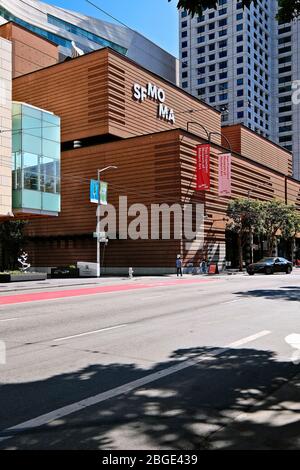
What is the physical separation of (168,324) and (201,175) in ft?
109

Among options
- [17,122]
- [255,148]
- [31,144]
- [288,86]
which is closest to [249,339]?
[31,144]

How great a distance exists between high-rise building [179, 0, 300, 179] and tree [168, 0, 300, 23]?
103 m

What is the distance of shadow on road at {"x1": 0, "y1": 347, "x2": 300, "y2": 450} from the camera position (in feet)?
14.1

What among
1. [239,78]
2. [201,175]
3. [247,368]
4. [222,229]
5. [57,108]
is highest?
[239,78]

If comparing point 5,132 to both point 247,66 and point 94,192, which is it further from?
point 247,66

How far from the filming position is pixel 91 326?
10812 millimetres

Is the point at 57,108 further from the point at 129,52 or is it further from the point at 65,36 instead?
the point at 129,52

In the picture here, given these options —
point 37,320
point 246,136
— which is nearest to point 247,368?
point 37,320

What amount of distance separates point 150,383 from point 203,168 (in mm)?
38330

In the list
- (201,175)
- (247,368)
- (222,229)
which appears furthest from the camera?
(222,229)

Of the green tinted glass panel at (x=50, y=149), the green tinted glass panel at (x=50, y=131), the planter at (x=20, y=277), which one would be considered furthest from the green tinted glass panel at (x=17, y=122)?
the planter at (x=20, y=277)

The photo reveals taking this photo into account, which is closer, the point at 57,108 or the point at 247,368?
the point at 247,368

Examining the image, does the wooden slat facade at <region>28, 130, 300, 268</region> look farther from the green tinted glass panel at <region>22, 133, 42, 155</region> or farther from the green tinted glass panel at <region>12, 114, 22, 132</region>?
the green tinted glass panel at <region>12, 114, 22, 132</region>

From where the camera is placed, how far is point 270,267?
3875 centimetres
